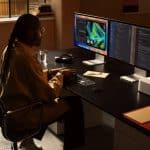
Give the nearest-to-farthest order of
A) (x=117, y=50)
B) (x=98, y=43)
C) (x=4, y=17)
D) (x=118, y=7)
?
(x=117, y=50)
(x=98, y=43)
(x=4, y=17)
(x=118, y=7)

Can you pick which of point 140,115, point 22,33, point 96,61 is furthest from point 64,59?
point 140,115

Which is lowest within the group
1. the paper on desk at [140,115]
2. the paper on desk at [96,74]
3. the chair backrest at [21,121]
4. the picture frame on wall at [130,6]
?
the chair backrest at [21,121]

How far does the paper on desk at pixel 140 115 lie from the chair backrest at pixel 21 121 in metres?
0.63

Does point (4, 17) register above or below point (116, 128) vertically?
above

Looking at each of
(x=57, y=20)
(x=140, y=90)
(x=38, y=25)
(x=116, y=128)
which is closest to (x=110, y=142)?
(x=116, y=128)

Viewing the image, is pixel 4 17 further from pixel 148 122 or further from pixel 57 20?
pixel 148 122

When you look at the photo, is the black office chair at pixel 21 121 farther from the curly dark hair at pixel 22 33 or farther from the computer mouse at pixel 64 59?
the computer mouse at pixel 64 59

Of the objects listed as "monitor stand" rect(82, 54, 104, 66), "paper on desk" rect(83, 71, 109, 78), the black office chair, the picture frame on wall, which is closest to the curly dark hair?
the black office chair

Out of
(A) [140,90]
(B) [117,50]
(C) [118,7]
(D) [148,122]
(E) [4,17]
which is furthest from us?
(C) [118,7]

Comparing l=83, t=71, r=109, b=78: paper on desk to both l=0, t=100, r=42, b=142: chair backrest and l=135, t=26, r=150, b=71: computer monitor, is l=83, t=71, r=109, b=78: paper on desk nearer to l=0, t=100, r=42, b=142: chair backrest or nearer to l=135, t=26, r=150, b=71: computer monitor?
l=135, t=26, r=150, b=71: computer monitor

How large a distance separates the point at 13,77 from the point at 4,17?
2345 millimetres

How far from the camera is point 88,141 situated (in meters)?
3.12

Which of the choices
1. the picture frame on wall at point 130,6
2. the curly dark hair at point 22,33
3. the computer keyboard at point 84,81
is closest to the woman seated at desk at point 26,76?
the curly dark hair at point 22,33

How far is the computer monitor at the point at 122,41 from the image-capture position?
2.68 meters
